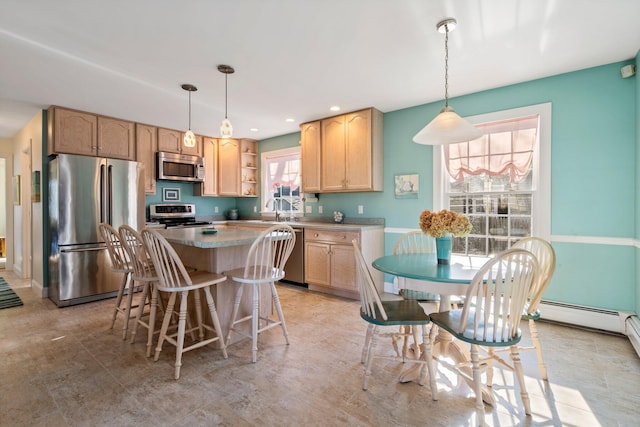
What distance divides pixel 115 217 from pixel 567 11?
4805 millimetres

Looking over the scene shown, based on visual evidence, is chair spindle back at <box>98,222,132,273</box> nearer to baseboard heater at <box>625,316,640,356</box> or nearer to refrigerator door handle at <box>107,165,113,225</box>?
refrigerator door handle at <box>107,165,113,225</box>

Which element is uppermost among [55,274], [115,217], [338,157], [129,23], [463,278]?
[129,23]

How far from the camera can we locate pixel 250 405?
5.90ft

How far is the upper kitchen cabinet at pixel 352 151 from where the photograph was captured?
397 centimetres

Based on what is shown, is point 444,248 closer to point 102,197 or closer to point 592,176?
point 592,176

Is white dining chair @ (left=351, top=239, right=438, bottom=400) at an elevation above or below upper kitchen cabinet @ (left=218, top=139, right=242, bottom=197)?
below

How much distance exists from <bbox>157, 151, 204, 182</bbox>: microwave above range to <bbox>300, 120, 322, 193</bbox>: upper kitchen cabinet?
6.06ft

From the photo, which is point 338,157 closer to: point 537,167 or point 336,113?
point 336,113

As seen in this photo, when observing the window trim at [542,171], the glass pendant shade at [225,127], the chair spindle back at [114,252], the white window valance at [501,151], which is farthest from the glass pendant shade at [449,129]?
the chair spindle back at [114,252]

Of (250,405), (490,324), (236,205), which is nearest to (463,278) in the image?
(490,324)

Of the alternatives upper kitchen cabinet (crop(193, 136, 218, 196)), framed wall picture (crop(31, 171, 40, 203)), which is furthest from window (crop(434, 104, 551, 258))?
framed wall picture (crop(31, 171, 40, 203))

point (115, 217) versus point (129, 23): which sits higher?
point (129, 23)

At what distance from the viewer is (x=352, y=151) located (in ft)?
13.5

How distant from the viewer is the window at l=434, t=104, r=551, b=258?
3.07 m
